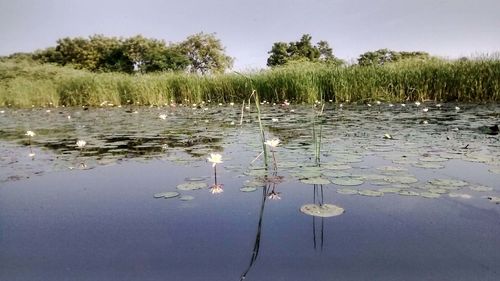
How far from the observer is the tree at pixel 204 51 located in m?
36.0

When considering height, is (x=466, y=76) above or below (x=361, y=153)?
above

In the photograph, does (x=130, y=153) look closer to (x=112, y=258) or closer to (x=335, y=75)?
(x=112, y=258)

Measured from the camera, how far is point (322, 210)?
1843 millimetres

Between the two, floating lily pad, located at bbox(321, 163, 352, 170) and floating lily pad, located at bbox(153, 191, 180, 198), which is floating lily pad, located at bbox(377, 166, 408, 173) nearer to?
floating lily pad, located at bbox(321, 163, 352, 170)

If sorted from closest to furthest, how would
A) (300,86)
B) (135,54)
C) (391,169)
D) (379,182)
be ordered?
(379,182) → (391,169) → (300,86) → (135,54)

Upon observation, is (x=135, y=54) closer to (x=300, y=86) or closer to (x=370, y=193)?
(x=300, y=86)

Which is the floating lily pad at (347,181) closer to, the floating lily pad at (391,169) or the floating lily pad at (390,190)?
the floating lily pad at (390,190)

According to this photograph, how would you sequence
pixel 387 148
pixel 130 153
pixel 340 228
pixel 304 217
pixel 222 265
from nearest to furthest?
pixel 222 265, pixel 340 228, pixel 304 217, pixel 387 148, pixel 130 153

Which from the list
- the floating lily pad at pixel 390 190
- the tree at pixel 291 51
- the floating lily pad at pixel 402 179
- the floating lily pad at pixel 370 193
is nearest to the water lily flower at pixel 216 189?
the floating lily pad at pixel 370 193

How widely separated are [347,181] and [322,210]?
63 centimetres

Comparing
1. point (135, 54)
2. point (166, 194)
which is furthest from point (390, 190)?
point (135, 54)

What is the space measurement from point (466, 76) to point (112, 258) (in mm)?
10672

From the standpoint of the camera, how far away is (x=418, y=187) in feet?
7.42

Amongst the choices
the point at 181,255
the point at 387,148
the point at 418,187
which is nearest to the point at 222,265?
the point at 181,255
